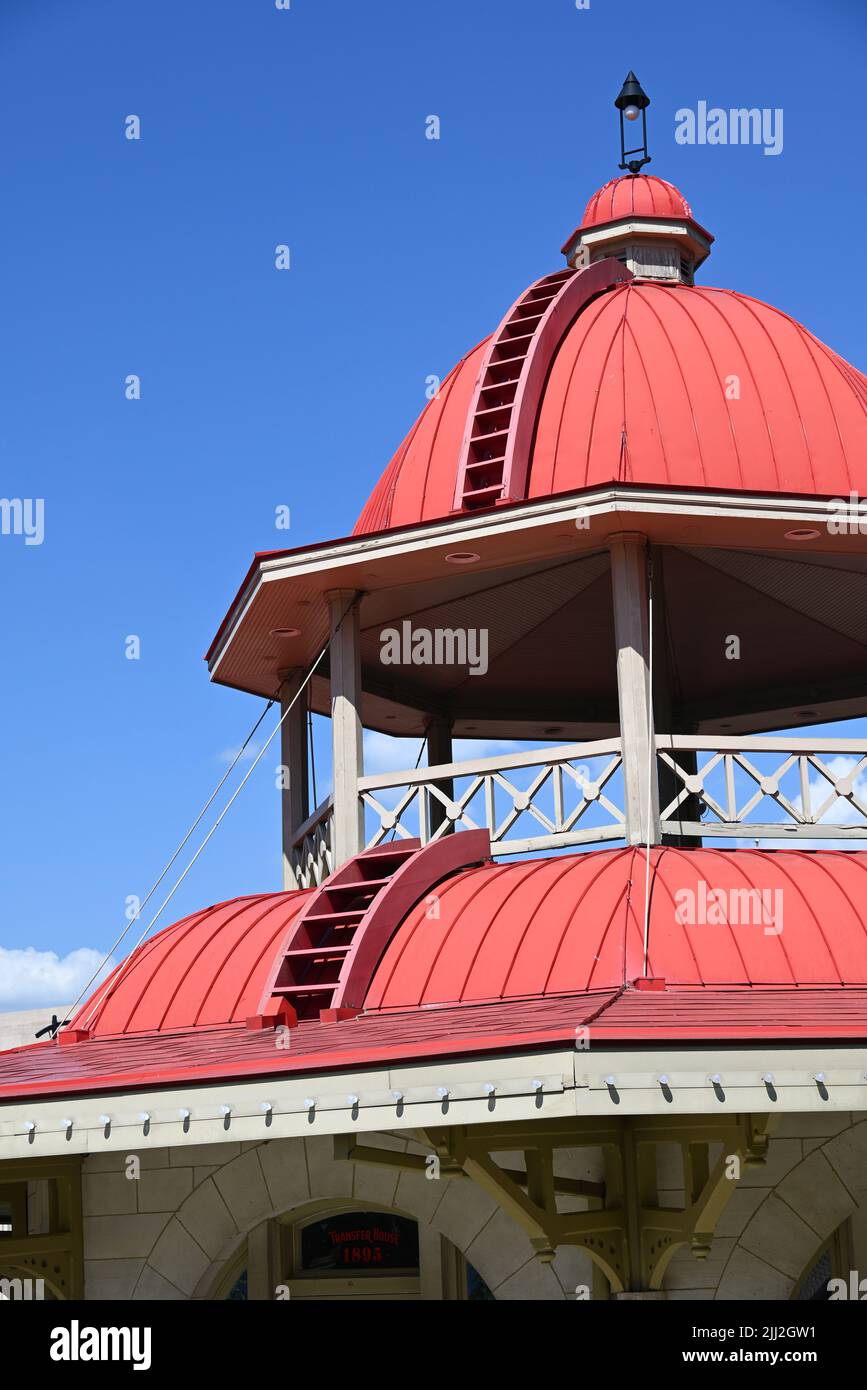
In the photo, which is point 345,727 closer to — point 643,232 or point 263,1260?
point 263,1260

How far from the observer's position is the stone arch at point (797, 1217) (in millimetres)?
12727

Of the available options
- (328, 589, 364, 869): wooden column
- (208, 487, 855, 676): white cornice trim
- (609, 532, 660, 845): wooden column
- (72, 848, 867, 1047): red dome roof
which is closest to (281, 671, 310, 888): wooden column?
(328, 589, 364, 869): wooden column

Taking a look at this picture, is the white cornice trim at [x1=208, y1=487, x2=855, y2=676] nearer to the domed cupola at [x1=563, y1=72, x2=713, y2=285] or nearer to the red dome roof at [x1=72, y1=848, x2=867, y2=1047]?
the red dome roof at [x1=72, y1=848, x2=867, y2=1047]

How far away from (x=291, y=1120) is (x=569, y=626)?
11.4m

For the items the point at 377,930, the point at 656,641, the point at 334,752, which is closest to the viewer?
the point at 377,930

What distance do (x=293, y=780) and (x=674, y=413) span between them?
526 cm

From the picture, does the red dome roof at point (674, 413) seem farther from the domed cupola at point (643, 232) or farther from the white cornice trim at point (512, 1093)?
the white cornice trim at point (512, 1093)

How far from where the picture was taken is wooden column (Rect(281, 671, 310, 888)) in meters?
18.8

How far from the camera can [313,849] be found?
17750 mm

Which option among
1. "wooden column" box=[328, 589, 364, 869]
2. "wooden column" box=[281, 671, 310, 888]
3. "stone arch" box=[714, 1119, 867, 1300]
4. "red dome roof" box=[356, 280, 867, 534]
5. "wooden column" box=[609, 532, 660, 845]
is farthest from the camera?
"wooden column" box=[281, 671, 310, 888]

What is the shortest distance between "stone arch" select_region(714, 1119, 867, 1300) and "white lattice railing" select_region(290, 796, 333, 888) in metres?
5.33

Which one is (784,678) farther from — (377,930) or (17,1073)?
(17,1073)
